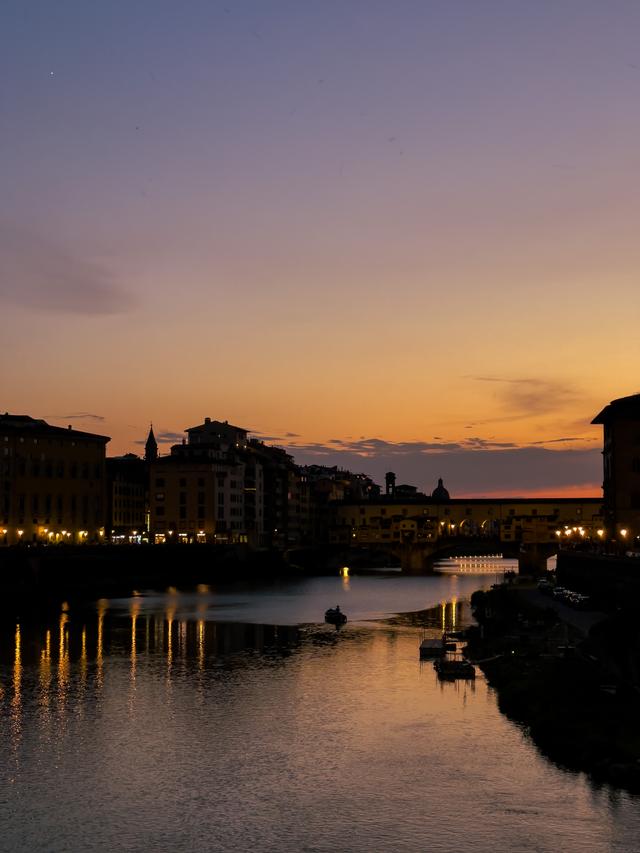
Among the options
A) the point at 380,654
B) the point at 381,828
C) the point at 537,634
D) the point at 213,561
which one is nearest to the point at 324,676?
the point at 380,654

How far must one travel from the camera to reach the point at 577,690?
47531 mm

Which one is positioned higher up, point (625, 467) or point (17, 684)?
point (625, 467)

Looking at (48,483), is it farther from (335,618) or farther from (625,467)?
(625,467)

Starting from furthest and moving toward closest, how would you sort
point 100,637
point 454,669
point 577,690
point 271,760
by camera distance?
1. point 100,637
2. point 454,669
3. point 577,690
4. point 271,760

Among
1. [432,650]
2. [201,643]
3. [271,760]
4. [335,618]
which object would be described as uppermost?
[432,650]

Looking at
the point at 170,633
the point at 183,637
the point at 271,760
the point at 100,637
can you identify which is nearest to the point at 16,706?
the point at 271,760

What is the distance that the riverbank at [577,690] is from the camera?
39.4 metres

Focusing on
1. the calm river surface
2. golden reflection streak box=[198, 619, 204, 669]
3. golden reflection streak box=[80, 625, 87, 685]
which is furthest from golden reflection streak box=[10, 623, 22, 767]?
golden reflection streak box=[198, 619, 204, 669]

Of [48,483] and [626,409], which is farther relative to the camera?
[48,483]

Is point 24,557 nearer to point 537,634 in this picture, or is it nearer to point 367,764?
point 537,634

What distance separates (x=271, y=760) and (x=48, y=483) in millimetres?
127521

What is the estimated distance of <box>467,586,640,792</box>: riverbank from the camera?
39375mm

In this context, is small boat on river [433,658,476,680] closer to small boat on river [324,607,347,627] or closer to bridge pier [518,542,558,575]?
small boat on river [324,607,347,627]

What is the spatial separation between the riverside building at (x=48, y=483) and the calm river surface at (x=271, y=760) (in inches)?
3384
